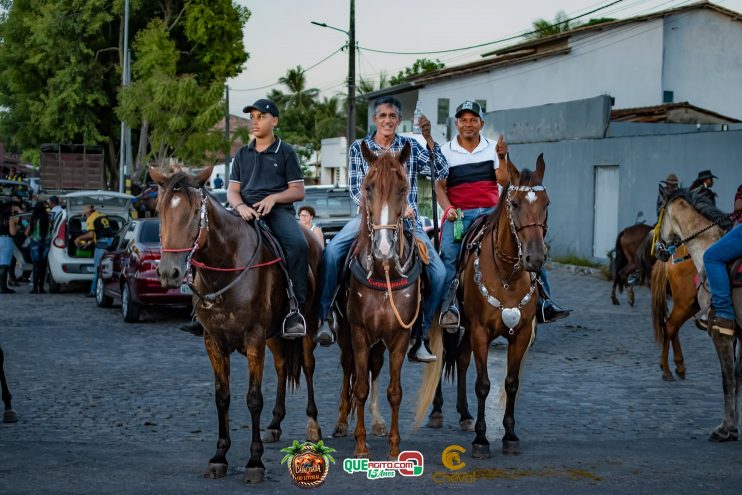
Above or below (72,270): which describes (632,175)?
above

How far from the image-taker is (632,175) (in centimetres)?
2778

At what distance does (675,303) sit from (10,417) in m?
7.71

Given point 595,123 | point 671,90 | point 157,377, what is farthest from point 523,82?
point 157,377

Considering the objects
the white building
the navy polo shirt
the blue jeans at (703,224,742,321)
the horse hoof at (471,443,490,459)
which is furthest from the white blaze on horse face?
the white building

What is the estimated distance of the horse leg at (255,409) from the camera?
720 centimetres

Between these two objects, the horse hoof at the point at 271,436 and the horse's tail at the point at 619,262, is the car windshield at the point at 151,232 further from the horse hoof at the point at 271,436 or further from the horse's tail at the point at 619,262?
the horse hoof at the point at 271,436

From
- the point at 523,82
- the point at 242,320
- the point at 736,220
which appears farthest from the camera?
the point at 523,82

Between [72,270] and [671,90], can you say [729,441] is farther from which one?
[671,90]

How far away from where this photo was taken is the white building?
37688 mm

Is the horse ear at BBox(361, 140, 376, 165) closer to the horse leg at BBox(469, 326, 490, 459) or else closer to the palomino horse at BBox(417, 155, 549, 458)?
the palomino horse at BBox(417, 155, 549, 458)

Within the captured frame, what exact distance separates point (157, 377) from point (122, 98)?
32970 millimetres

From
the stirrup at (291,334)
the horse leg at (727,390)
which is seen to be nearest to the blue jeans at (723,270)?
the horse leg at (727,390)

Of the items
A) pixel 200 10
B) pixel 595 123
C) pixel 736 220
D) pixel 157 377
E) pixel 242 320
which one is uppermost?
pixel 200 10

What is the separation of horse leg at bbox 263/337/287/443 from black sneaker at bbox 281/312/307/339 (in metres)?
0.74
